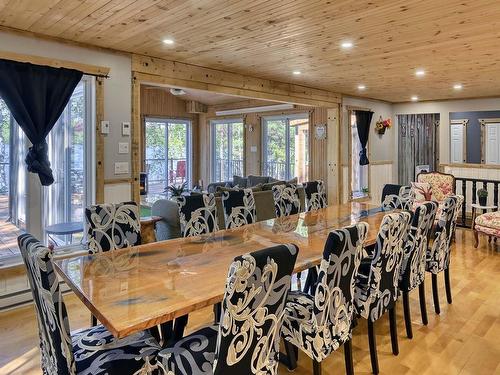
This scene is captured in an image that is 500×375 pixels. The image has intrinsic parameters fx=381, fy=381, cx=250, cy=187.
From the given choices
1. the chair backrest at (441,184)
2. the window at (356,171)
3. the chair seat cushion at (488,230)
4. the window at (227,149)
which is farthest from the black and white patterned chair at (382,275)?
the window at (227,149)

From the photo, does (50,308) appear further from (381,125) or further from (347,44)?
(381,125)

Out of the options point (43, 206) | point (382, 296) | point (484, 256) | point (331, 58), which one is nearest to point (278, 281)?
point (382, 296)

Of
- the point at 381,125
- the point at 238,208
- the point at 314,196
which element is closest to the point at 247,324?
the point at 238,208

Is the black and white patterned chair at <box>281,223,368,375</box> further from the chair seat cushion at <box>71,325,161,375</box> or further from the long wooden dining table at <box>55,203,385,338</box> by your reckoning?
the chair seat cushion at <box>71,325,161,375</box>

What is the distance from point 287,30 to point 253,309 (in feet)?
8.72

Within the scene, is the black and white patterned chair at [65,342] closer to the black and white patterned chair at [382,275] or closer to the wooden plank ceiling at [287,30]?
the black and white patterned chair at [382,275]

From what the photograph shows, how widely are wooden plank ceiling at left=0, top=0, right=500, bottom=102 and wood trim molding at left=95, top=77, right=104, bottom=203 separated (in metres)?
0.45

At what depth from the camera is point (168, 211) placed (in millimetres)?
4293

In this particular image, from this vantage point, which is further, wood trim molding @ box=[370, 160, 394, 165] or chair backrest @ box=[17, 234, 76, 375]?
wood trim molding @ box=[370, 160, 394, 165]

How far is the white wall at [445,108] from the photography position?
772cm

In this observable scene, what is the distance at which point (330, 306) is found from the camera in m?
2.05

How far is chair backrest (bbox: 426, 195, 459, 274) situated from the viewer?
10.9 feet

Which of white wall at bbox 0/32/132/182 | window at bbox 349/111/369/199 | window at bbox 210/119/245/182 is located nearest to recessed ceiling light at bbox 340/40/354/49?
white wall at bbox 0/32/132/182

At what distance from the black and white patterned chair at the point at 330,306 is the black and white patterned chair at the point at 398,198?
93.1 inches
